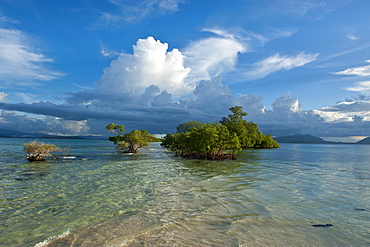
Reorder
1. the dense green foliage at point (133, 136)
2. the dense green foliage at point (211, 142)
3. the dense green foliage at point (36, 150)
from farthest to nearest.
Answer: the dense green foliage at point (133, 136)
the dense green foliage at point (211, 142)
the dense green foliage at point (36, 150)

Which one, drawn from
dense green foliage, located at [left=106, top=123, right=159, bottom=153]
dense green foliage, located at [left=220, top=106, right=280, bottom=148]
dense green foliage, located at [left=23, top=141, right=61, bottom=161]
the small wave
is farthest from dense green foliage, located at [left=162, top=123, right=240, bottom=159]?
dense green foliage, located at [left=220, top=106, right=280, bottom=148]

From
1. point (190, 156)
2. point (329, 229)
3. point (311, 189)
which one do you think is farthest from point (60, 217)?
point (190, 156)

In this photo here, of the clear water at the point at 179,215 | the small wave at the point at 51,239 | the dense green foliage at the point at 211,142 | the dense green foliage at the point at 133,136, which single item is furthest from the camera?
the dense green foliage at the point at 133,136

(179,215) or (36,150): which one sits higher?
(36,150)

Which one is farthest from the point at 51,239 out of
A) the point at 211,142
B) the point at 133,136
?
the point at 133,136

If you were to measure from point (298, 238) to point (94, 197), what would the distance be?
11922 mm

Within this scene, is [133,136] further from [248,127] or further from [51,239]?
[248,127]

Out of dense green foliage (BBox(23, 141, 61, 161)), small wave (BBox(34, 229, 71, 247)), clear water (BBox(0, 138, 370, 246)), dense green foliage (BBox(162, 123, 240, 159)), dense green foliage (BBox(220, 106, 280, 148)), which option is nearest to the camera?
small wave (BBox(34, 229, 71, 247))

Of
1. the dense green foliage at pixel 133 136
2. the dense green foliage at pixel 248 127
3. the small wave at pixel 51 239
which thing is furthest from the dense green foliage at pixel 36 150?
the dense green foliage at pixel 248 127

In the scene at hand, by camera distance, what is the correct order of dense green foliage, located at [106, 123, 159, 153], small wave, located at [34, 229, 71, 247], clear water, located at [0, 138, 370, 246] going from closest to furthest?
small wave, located at [34, 229, 71, 247] < clear water, located at [0, 138, 370, 246] < dense green foliage, located at [106, 123, 159, 153]

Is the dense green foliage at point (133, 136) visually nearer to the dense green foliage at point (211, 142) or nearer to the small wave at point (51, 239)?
the dense green foliage at point (211, 142)

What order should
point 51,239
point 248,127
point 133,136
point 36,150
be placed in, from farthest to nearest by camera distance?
point 248,127 < point 133,136 < point 36,150 < point 51,239

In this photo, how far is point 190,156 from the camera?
52.5m

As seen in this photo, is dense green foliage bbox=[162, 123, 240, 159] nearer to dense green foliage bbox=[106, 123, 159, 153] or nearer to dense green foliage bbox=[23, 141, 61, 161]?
dense green foliage bbox=[106, 123, 159, 153]
